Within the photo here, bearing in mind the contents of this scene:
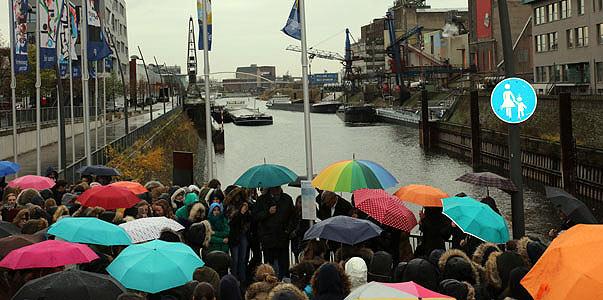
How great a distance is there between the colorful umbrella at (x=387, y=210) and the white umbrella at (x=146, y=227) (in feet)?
8.98

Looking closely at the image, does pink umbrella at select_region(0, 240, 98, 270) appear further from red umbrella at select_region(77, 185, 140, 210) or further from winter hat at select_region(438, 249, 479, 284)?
red umbrella at select_region(77, 185, 140, 210)

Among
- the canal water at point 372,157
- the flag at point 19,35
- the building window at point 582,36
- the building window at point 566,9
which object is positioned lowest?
the canal water at point 372,157

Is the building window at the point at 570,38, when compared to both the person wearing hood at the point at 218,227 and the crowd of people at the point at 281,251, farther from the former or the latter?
the person wearing hood at the point at 218,227

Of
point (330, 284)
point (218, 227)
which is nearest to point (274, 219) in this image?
point (218, 227)

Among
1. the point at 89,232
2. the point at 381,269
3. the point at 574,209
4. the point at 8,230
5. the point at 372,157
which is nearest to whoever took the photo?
the point at 381,269

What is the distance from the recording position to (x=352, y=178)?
41.7ft

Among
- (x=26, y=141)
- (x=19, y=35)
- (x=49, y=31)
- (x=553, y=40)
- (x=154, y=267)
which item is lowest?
(x=154, y=267)

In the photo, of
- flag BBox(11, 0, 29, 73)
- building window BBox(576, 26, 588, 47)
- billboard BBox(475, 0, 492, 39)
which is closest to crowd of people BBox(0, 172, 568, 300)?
flag BBox(11, 0, 29, 73)

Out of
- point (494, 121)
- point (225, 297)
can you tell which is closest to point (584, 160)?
point (494, 121)

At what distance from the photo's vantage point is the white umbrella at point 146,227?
10.3 meters

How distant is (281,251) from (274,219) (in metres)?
0.70

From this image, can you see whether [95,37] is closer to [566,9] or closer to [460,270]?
[460,270]

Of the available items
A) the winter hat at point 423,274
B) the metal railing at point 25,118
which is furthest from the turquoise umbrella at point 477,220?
the metal railing at point 25,118

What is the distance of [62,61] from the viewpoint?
95.5ft
